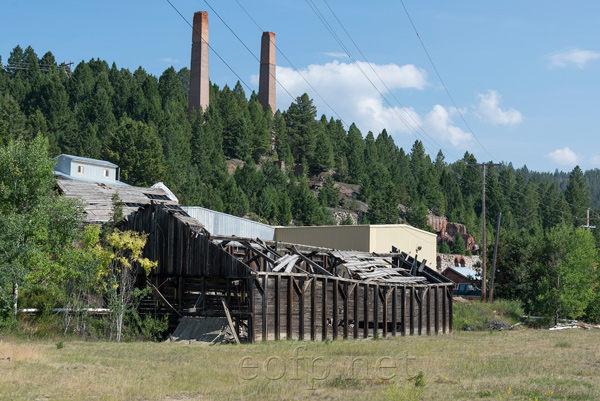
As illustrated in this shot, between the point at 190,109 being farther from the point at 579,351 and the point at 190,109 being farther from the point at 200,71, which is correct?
the point at 579,351

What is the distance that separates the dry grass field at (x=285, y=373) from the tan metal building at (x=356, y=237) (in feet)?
96.8

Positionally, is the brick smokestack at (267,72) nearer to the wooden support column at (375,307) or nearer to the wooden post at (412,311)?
the wooden post at (412,311)

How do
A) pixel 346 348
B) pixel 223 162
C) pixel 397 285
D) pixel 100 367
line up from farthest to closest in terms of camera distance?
1. pixel 223 162
2. pixel 397 285
3. pixel 346 348
4. pixel 100 367

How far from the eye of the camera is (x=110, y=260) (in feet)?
92.3

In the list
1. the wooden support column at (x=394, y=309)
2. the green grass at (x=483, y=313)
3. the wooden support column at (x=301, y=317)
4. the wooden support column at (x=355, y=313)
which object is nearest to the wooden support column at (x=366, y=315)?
the wooden support column at (x=355, y=313)

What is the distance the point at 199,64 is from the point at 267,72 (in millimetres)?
23686

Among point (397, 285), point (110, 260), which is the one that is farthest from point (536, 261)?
point (110, 260)

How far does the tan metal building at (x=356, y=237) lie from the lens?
52969 millimetres

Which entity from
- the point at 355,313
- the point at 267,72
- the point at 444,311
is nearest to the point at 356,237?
the point at 444,311

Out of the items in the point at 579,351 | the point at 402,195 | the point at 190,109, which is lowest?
the point at 579,351

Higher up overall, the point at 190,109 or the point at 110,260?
A: the point at 190,109

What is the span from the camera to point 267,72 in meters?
145

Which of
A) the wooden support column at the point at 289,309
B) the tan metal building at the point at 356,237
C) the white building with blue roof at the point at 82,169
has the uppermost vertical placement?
the white building with blue roof at the point at 82,169

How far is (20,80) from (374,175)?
275ft
